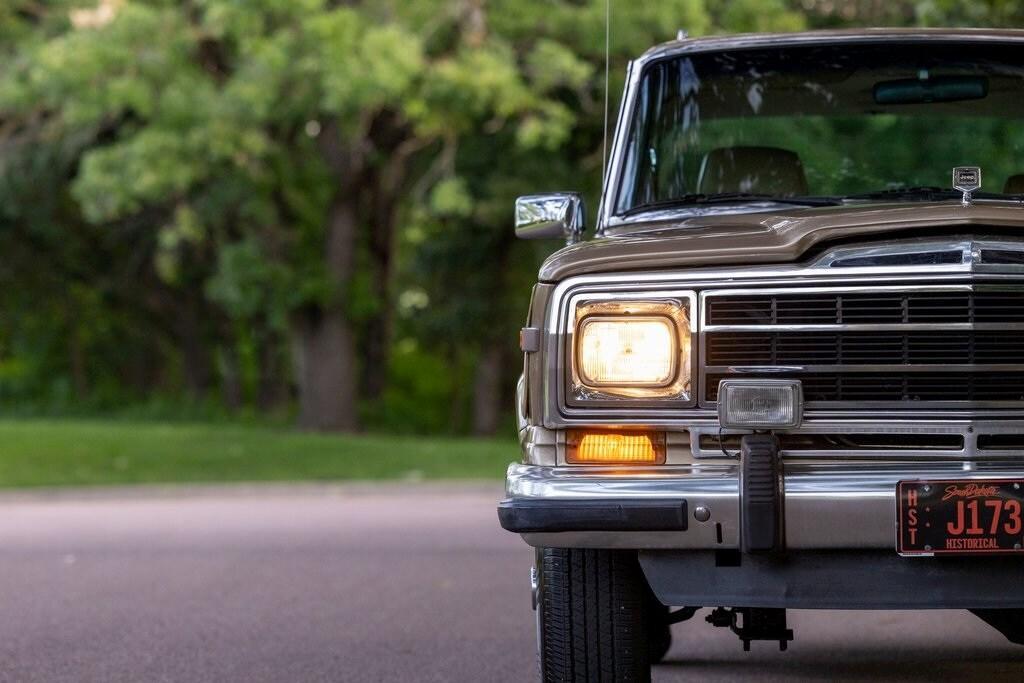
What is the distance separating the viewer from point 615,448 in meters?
5.04

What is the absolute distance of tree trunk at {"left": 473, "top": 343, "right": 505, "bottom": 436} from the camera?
124 ft

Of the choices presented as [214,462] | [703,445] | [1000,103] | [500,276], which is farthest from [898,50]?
[500,276]

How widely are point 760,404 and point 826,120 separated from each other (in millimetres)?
2279

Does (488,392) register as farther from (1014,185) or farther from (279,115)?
(1014,185)

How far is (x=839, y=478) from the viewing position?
4773 mm

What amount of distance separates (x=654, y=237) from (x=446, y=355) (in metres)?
42.2

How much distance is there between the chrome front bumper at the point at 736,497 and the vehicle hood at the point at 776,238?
54 centimetres

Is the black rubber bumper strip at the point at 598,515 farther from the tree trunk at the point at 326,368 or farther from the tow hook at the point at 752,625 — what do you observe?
the tree trunk at the point at 326,368

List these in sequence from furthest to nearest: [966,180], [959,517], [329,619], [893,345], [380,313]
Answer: [380,313] → [329,619] → [966,180] → [893,345] → [959,517]

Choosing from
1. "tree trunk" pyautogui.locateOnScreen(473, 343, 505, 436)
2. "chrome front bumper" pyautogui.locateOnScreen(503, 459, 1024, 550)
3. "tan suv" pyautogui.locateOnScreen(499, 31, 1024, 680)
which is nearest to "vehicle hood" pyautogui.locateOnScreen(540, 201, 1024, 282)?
"tan suv" pyautogui.locateOnScreen(499, 31, 1024, 680)

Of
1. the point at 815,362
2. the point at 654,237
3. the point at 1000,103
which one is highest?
the point at 1000,103

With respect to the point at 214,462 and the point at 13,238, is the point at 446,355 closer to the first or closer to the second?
the point at 13,238

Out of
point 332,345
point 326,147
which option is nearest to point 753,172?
point 326,147

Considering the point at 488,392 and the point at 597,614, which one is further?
the point at 488,392
